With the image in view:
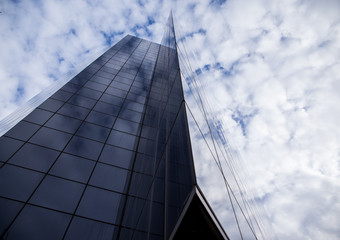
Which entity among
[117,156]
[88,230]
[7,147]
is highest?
[7,147]

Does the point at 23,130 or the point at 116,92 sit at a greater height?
the point at 116,92

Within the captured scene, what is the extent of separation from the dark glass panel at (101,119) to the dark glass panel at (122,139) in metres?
0.76

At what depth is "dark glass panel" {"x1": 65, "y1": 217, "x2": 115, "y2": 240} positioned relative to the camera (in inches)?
247

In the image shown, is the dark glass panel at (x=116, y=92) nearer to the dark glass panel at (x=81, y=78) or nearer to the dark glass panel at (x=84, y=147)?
the dark glass panel at (x=81, y=78)

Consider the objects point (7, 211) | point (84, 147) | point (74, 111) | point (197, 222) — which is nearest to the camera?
point (197, 222)

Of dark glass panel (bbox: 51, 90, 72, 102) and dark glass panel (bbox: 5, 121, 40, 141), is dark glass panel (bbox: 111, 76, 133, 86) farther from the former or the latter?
dark glass panel (bbox: 5, 121, 40, 141)

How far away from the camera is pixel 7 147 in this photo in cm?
788

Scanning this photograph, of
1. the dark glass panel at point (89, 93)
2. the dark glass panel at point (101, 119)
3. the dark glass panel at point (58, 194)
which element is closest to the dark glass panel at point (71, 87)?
the dark glass panel at point (89, 93)

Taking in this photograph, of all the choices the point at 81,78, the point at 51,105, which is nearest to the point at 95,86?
the point at 81,78

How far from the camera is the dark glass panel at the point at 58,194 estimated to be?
22.2 feet

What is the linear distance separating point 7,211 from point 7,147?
2890mm

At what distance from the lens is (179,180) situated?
14.6ft

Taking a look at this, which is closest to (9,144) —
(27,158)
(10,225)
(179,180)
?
(27,158)

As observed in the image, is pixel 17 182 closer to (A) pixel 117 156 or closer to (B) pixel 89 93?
(A) pixel 117 156
